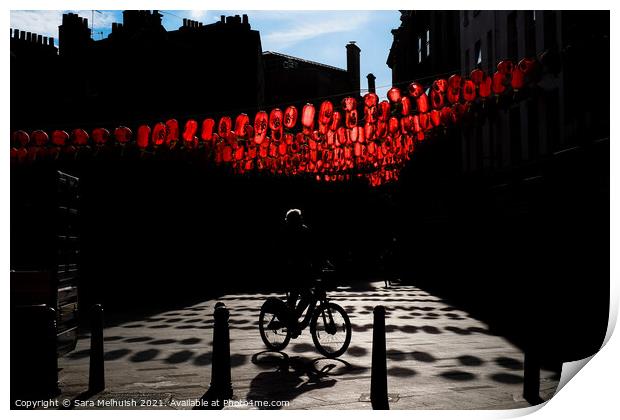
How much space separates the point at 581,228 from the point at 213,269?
59.6 ft

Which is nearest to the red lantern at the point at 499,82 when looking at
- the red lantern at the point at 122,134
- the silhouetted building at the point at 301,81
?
the red lantern at the point at 122,134

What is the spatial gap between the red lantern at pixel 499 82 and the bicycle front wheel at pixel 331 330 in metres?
3.70

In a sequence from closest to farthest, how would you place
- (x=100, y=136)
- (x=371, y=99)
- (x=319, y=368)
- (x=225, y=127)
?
(x=319, y=368)
(x=371, y=99)
(x=225, y=127)
(x=100, y=136)

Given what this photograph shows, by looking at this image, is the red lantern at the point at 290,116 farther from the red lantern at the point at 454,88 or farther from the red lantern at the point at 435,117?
the red lantern at the point at 454,88

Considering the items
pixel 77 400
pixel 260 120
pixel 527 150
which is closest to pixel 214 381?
pixel 77 400

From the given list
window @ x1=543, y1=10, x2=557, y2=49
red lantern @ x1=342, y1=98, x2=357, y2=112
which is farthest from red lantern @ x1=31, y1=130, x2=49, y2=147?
window @ x1=543, y1=10, x2=557, y2=49

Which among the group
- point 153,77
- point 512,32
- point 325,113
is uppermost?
point 153,77

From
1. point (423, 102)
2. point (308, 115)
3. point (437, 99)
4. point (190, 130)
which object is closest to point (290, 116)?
point (308, 115)

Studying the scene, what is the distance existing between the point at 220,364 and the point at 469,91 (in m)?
5.50

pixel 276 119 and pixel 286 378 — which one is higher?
pixel 276 119

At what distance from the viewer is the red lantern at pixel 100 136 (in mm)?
12227

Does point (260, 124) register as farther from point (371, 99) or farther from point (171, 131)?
point (371, 99)

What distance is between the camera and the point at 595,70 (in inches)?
287

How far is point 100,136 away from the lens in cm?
1234
